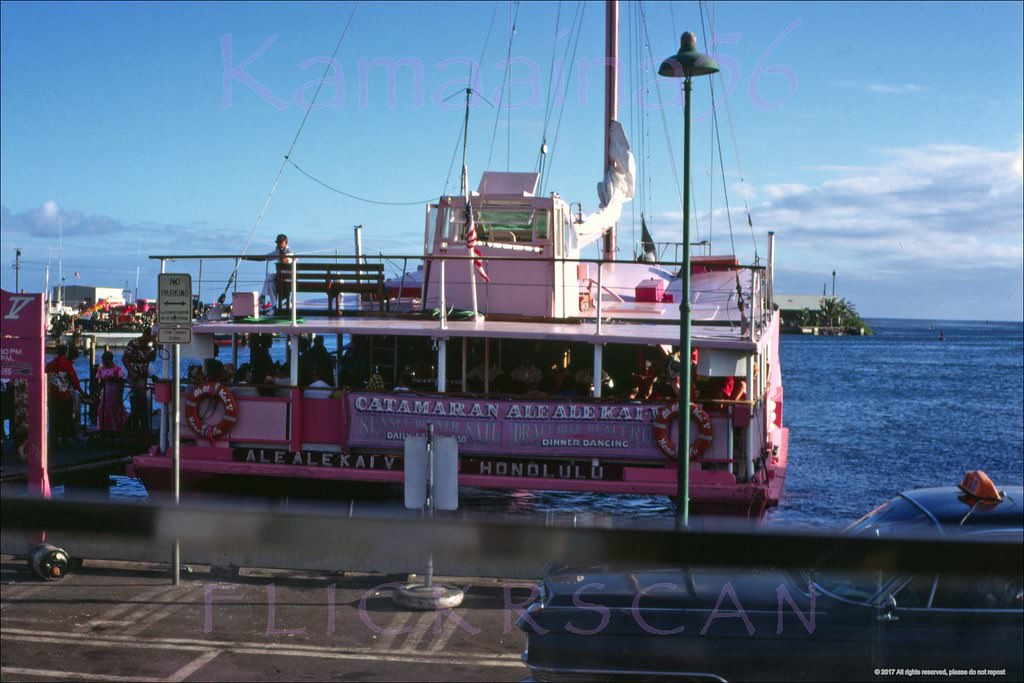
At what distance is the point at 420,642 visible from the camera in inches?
356

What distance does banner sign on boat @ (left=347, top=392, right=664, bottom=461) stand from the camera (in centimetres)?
1528

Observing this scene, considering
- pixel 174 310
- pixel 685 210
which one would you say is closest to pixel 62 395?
pixel 174 310

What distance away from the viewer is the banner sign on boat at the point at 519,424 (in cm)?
1528

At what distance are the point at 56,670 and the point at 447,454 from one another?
149 inches

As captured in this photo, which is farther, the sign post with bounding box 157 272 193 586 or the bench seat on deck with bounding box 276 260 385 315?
the bench seat on deck with bounding box 276 260 385 315

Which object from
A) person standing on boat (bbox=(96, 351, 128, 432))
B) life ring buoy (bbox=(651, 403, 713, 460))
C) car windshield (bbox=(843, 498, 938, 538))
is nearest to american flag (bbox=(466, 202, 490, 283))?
life ring buoy (bbox=(651, 403, 713, 460))

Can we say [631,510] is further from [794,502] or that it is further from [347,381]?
[794,502]

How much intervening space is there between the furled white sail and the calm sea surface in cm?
585

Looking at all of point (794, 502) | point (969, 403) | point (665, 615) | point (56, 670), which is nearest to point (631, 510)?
point (794, 502)

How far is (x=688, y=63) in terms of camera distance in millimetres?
12398

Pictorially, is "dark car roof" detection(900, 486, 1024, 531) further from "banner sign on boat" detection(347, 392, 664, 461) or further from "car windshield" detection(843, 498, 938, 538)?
"banner sign on boat" detection(347, 392, 664, 461)

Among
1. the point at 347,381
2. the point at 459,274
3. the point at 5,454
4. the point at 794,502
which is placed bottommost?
the point at 794,502

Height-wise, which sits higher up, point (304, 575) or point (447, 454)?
point (447, 454)

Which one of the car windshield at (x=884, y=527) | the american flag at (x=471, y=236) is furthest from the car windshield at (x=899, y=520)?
the american flag at (x=471, y=236)
